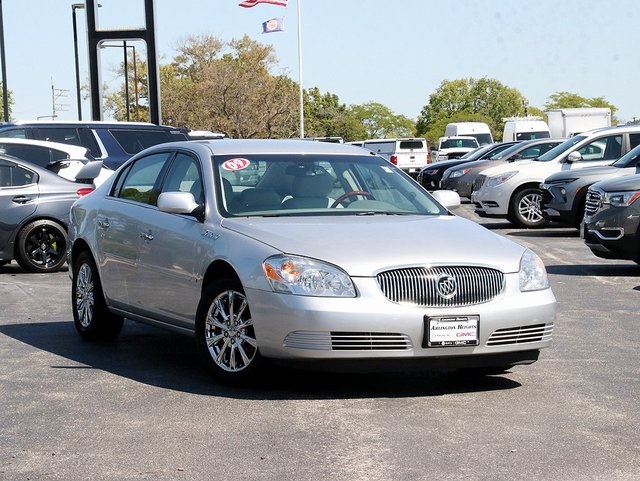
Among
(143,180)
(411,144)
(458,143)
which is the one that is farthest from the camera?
(458,143)

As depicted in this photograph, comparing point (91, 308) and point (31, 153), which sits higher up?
point (31, 153)

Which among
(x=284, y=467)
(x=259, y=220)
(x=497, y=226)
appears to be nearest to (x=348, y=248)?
(x=259, y=220)

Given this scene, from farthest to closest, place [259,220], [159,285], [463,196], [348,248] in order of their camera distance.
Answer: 1. [463,196]
2. [159,285]
3. [259,220]
4. [348,248]

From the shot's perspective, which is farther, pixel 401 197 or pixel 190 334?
pixel 401 197

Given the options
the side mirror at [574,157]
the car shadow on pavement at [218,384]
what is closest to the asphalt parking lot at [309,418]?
the car shadow on pavement at [218,384]

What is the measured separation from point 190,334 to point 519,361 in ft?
6.90

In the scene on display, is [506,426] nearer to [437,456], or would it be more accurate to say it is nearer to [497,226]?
[437,456]

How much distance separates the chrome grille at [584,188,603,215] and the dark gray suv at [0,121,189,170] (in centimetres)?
683

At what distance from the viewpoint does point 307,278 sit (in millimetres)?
7242

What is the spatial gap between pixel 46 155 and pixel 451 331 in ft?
39.1

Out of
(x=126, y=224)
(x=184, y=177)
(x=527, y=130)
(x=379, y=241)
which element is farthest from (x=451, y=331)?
(x=527, y=130)

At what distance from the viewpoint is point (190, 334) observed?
8258mm

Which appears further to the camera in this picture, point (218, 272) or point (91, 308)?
point (91, 308)

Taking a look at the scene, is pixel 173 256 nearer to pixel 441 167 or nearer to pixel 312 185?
pixel 312 185
